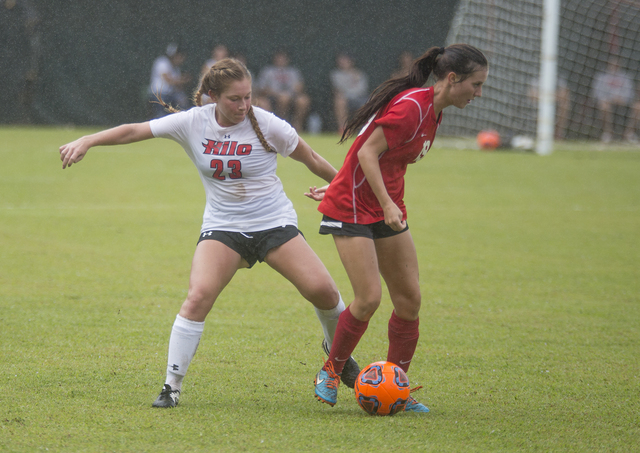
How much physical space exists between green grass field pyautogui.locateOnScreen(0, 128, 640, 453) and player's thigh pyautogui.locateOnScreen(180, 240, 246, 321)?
1.68ft

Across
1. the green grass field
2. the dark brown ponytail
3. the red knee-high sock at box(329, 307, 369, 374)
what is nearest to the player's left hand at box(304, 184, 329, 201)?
the dark brown ponytail

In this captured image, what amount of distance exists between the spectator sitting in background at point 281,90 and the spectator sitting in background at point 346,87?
925 mm

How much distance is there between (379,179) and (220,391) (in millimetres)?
1434

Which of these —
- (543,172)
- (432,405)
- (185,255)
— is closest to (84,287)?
(185,255)

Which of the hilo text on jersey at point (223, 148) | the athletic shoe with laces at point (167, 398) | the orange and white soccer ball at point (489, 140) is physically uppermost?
the orange and white soccer ball at point (489, 140)

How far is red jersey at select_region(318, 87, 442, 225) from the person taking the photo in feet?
12.1

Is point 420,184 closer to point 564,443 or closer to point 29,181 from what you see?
point 29,181

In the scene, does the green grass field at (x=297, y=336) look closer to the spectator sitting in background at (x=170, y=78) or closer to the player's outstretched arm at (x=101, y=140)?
the player's outstretched arm at (x=101, y=140)

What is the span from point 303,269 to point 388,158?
2.38 feet

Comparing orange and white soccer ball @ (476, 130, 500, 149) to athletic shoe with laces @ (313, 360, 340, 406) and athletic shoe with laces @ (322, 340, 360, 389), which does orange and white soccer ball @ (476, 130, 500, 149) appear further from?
athletic shoe with laces @ (313, 360, 340, 406)

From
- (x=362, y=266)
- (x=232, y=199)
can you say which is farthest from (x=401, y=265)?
(x=232, y=199)

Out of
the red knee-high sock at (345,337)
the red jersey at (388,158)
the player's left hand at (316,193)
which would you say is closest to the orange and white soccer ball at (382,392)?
the red knee-high sock at (345,337)

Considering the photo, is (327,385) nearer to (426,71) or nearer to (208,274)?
(208,274)

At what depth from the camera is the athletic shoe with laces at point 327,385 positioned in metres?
3.84
